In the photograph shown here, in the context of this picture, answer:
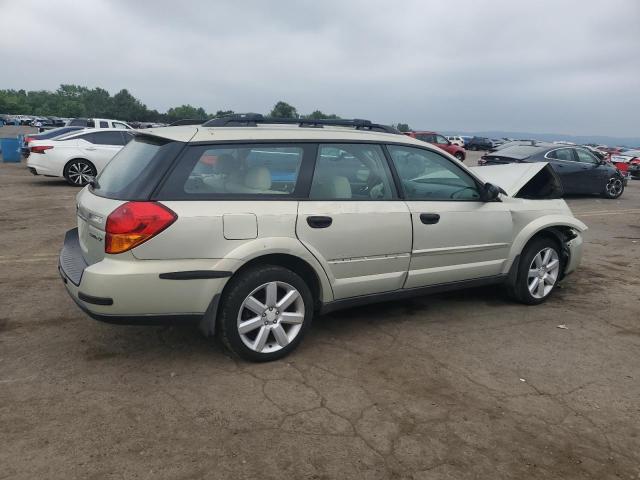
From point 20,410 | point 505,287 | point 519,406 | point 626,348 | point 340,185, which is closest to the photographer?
point 20,410

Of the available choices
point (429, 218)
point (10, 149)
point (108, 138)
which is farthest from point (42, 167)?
point (429, 218)

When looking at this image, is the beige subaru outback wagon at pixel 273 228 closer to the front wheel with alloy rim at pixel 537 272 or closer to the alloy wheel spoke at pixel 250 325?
the alloy wheel spoke at pixel 250 325

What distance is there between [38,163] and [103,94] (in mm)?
130727

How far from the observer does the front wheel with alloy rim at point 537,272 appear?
4.99m

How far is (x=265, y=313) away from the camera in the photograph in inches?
142

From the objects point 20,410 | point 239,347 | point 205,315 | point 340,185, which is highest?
point 340,185

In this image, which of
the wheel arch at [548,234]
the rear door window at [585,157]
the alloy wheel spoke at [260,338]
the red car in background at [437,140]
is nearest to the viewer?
the alloy wheel spoke at [260,338]

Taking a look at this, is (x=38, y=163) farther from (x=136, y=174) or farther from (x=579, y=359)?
(x=579, y=359)

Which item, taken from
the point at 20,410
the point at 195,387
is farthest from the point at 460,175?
the point at 20,410

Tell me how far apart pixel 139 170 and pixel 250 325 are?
4.14ft

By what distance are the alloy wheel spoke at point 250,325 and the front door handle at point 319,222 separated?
0.74m

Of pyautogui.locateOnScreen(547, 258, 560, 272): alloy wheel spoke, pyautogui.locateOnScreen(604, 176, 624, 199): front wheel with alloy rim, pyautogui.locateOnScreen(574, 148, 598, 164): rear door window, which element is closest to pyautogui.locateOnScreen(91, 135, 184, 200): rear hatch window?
pyautogui.locateOnScreen(547, 258, 560, 272): alloy wheel spoke

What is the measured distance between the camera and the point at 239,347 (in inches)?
140

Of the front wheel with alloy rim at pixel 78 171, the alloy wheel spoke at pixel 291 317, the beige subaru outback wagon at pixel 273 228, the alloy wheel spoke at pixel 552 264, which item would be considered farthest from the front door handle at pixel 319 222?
the front wheel with alloy rim at pixel 78 171
